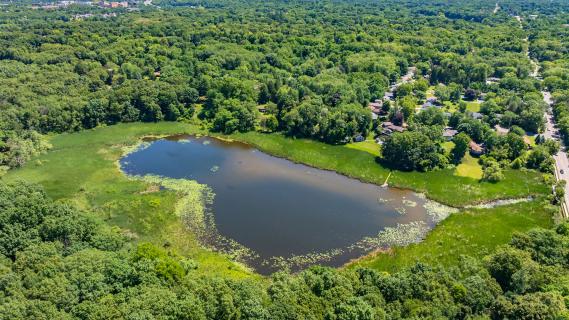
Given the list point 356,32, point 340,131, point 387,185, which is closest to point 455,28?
point 356,32

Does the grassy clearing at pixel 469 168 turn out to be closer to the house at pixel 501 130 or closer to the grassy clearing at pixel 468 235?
the grassy clearing at pixel 468 235

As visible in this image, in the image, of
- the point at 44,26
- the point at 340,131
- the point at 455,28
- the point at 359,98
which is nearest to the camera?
the point at 340,131

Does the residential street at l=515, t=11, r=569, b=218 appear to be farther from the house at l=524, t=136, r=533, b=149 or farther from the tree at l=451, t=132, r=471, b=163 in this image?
the tree at l=451, t=132, r=471, b=163

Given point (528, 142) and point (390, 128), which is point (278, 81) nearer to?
point (390, 128)

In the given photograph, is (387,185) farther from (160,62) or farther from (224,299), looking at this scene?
(160,62)

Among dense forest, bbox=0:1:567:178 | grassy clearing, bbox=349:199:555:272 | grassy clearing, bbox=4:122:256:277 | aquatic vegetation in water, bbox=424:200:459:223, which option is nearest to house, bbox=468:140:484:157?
dense forest, bbox=0:1:567:178

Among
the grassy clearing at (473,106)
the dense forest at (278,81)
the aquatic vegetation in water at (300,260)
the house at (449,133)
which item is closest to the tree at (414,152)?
the dense forest at (278,81)

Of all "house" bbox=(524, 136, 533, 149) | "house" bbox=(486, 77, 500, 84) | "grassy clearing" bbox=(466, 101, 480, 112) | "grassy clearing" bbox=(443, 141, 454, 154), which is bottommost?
"grassy clearing" bbox=(443, 141, 454, 154)
